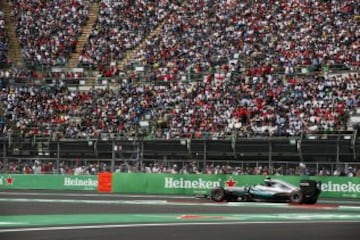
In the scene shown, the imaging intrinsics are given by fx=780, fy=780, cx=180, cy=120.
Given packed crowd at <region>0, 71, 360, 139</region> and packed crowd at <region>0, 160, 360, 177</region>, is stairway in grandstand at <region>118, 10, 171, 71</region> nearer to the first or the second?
packed crowd at <region>0, 71, 360, 139</region>

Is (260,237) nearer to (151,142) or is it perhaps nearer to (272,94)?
(151,142)

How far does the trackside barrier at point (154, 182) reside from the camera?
3162 cm

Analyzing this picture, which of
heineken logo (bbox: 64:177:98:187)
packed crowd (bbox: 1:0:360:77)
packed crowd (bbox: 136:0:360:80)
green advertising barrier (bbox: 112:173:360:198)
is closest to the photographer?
green advertising barrier (bbox: 112:173:360:198)

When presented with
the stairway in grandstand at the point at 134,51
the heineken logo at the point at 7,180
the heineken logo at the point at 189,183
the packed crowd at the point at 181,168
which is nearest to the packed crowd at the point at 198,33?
the stairway in grandstand at the point at 134,51

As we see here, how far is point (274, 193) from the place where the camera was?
Result: 26.9 metres

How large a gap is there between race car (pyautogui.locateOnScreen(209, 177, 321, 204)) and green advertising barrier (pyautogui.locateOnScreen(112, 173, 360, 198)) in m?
4.51

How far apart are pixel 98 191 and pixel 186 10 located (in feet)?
54.9

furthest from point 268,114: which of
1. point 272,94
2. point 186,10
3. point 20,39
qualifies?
point 20,39

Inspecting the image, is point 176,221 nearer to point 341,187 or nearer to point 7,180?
point 341,187

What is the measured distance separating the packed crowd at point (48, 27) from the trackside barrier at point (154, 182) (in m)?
12.5

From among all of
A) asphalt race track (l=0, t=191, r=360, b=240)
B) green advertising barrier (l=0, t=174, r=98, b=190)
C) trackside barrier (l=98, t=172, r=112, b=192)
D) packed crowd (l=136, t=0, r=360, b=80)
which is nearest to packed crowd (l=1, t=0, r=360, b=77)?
packed crowd (l=136, t=0, r=360, b=80)

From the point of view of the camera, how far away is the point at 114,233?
48.6 ft

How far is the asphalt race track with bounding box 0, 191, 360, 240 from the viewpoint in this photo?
14.4 metres

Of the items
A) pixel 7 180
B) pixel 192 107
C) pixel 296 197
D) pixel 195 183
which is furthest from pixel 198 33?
pixel 296 197
